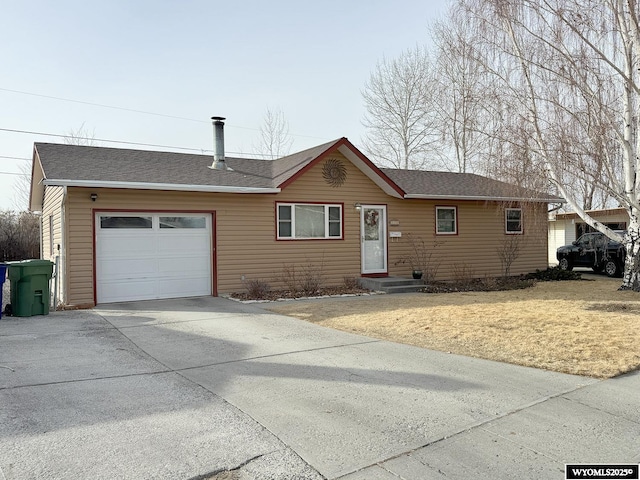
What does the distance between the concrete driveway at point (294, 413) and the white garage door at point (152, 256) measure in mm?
4343

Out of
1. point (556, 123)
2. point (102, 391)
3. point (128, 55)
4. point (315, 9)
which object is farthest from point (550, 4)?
point (128, 55)

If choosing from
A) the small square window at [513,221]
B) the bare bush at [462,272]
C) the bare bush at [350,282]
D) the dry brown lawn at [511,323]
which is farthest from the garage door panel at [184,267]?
the small square window at [513,221]

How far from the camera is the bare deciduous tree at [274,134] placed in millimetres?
33531

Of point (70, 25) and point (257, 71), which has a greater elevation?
point (257, 71)

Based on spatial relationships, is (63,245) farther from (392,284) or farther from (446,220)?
(446,220)

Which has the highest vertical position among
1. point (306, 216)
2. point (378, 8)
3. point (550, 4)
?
point (378, 8)

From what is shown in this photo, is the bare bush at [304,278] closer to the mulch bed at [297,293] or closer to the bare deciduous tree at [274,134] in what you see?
the mulch bed at [297,293]

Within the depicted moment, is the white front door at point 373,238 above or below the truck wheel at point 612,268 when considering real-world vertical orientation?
above

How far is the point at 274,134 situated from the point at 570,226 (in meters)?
19.7

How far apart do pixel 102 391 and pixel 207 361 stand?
4.62 ft

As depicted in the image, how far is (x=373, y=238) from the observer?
14812 millimetres

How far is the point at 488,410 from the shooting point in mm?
4184

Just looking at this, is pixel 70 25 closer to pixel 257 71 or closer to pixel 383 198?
pixel 257 71

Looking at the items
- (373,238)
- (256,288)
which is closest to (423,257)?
(373,238)
